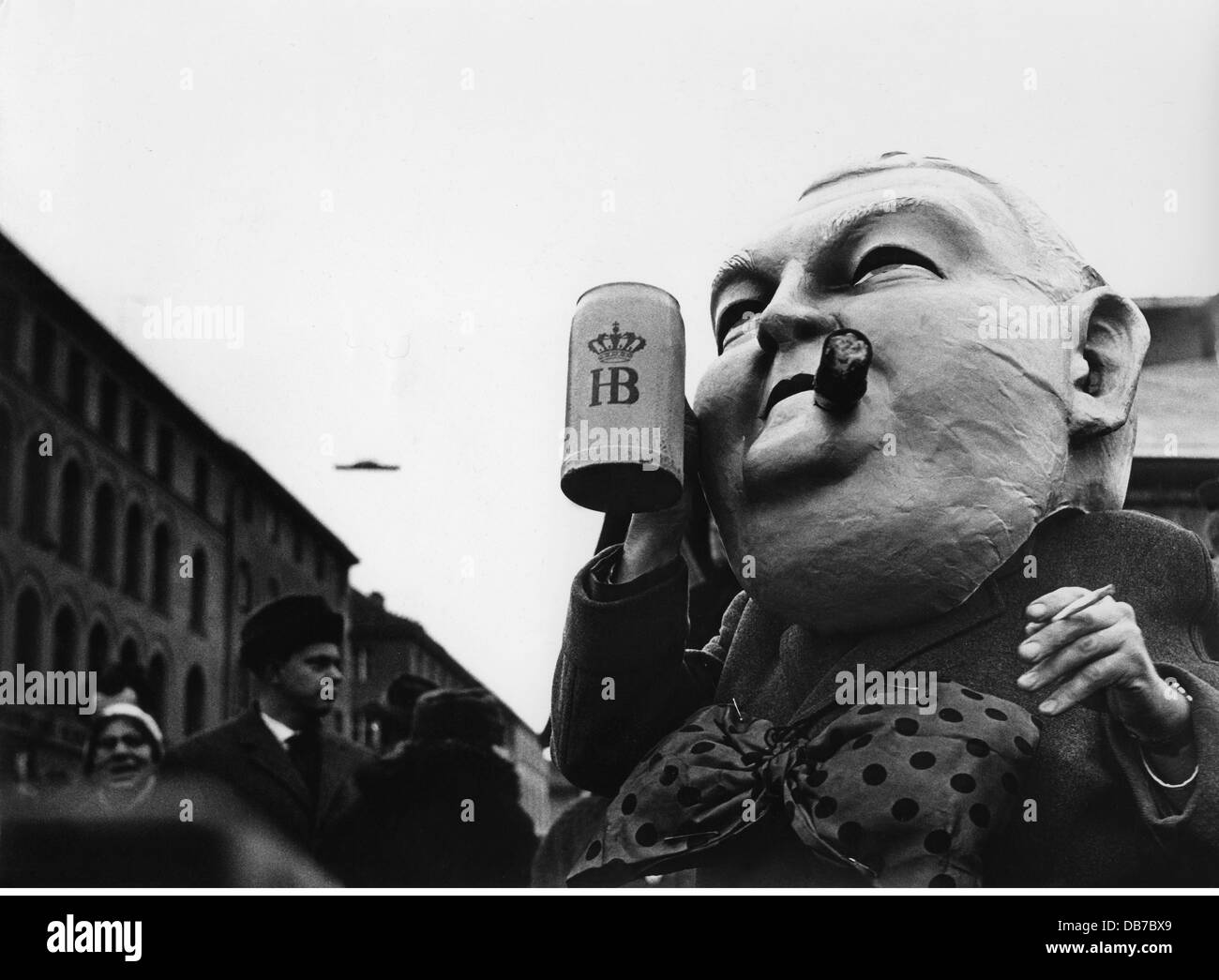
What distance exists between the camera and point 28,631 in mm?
8016

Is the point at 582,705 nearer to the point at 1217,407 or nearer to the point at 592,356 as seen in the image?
the point at 592,356

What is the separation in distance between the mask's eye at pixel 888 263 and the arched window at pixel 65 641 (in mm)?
3951

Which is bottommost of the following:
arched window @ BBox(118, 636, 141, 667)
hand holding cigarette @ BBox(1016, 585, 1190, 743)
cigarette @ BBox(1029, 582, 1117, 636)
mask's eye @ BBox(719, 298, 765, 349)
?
hand holding cigarette @ BBox(1016, 585, 1190, 743)

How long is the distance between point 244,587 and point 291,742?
0.97m

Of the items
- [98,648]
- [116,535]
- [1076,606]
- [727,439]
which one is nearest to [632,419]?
[727,439]

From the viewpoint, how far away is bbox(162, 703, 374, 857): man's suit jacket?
24.0 feet

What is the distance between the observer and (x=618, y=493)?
6.05 metres

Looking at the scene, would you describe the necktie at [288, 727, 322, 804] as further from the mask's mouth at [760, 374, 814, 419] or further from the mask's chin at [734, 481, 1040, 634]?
the mask's mouth at [760, 374, 814, 419]

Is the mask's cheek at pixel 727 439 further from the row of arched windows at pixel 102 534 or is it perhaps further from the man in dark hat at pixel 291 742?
the row of arched windows at pixel 102 534

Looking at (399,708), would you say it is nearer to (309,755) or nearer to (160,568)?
(309,755)

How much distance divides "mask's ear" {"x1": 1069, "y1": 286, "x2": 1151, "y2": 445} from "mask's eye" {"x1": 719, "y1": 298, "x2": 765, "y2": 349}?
1117 millimetres

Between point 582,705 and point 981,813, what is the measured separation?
4.85ft

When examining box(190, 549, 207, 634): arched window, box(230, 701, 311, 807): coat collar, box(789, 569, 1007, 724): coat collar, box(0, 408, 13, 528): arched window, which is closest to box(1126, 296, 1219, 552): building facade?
box(789, 569, 1007, 724): coat collar
